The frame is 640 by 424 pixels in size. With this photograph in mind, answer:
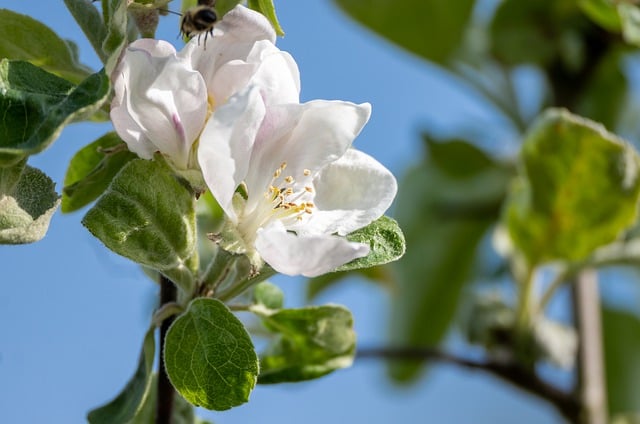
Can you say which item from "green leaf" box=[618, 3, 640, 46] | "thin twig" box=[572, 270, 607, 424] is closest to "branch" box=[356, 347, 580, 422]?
"thin twig" box=[572, 270, 607, 424]

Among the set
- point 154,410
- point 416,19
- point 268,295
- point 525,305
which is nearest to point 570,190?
point 525,305

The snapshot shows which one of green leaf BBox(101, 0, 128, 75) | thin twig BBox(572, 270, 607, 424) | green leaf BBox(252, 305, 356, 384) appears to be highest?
green leaf BBox(101, 0, 128, 75)

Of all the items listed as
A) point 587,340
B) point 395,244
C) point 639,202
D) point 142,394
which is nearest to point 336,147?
point 395,244

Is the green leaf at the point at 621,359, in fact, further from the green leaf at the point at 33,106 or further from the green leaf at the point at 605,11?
the green leaf at the point at 33,106

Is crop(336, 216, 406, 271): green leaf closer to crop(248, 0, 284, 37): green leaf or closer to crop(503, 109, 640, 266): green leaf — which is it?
crop(248, 0, 284, 37): green leaf

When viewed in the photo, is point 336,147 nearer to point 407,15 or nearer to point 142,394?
point 142,394

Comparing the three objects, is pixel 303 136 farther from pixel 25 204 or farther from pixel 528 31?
pixel 528 31
